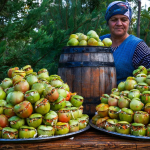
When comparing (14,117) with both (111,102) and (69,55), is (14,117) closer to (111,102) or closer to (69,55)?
(111,102)

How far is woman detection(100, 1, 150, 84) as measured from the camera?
8.45 ft

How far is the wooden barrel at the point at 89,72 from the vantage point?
1.89 m

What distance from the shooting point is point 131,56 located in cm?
263

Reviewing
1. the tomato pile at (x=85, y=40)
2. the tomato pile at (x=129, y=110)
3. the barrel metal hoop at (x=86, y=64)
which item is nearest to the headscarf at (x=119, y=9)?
the tomato pile at (x=85, y=40)

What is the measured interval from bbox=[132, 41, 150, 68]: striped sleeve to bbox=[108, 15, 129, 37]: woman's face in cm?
33

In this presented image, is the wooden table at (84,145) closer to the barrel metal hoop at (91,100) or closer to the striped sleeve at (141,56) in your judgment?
the barrel metal hoop at (91,100)

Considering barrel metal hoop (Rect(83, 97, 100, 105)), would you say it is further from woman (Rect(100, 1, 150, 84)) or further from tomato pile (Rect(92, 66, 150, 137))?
woman (Rect(100, 1, 150, 84))

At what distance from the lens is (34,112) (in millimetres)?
1289

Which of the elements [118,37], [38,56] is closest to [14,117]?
[38,56]

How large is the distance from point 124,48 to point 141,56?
0.28 metres

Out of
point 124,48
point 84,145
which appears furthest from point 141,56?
point 84,145

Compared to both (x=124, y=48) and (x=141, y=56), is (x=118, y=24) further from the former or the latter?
(x=141, y=56)

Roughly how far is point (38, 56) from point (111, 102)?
4.81ft

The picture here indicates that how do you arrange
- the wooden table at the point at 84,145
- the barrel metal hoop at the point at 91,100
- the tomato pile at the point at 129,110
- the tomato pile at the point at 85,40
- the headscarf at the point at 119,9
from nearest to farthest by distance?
the wooden table at the point at 84,145, the tomato pile at the point at 129,110, the barrel metal hoop at the point at 91,100, the tomato pile at the point at 85,40, the headscarf at the point at 119,9
